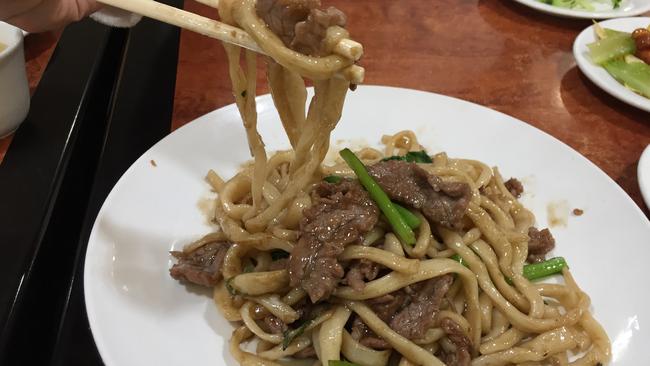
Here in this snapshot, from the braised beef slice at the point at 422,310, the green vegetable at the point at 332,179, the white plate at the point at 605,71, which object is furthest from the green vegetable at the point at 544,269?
the white plate at the point at 605,71

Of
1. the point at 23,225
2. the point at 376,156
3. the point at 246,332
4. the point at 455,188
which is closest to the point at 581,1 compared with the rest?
the point at 376,156

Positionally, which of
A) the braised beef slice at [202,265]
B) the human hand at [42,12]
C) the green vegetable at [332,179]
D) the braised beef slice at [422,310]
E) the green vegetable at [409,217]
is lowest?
the braised beef slice at [422,310]

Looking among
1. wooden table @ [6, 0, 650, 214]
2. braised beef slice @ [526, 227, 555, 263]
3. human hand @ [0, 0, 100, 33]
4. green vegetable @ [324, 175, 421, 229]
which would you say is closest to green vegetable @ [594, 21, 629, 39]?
wooden table @ [6, 0, 650, 214]

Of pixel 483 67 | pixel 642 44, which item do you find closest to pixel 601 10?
pixel 642 44

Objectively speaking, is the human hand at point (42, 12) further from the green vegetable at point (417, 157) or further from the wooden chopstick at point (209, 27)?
the green vegetable at point (417, 157)

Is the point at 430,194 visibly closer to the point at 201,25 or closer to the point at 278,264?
the point at 278,264

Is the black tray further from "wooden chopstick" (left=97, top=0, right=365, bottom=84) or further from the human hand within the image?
"wooden chopstick" (left=97, top=0, right=365, bottom=84)

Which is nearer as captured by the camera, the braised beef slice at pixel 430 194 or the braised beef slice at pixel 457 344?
the braised beef slice at pixel 457 344
